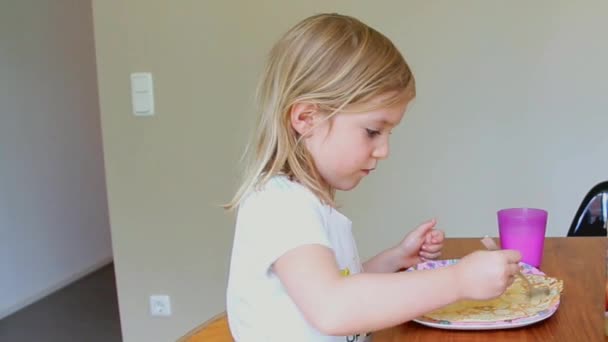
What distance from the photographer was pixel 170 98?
1.93 meters

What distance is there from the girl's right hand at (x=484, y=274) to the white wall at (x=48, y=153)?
295 cm

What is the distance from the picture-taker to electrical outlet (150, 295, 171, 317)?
2.07m

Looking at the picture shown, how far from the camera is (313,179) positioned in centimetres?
77

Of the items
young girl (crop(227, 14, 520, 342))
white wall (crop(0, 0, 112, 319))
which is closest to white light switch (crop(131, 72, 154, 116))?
young girl (crop(227, 14, 520, 342))

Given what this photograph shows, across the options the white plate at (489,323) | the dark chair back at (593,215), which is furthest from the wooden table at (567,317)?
the dark chair back at (593,215)

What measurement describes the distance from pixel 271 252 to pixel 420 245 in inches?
14.1

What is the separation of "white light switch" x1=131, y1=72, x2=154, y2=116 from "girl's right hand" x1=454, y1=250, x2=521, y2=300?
1498 millimetres

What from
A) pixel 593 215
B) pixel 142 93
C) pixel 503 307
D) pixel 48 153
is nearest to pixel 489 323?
pixel 503 307

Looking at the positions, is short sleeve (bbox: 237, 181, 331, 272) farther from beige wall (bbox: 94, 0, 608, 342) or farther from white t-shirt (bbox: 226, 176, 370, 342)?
beige wall (bbox: 94, 0, 608, 342)

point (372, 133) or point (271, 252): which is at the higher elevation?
point (372, 133)

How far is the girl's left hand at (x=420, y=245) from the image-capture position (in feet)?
3.09

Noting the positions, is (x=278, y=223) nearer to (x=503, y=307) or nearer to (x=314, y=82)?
(x=314, y=82)

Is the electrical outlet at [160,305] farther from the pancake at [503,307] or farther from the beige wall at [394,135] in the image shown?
the pancake at [503,307]

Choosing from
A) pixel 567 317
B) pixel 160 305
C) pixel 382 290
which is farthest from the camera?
pixel 160 305
